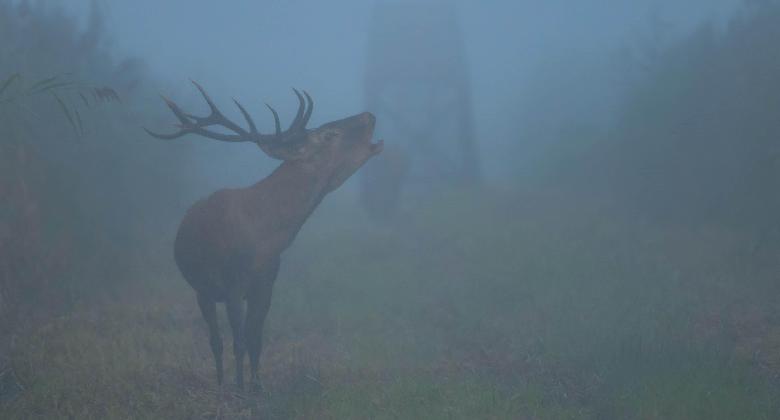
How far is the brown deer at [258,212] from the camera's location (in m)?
5.63

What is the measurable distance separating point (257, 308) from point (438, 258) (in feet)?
21.2

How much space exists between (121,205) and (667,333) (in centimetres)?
861

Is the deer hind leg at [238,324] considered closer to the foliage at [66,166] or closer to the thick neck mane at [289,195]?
the thick neck mane at [289,195]

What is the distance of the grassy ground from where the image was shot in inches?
216

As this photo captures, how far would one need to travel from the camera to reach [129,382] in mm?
5949

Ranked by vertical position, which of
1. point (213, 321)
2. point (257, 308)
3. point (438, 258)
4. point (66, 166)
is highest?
point (66, 166)

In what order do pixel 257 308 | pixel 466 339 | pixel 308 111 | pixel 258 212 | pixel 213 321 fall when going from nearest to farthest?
pixel 308 111
pixel 258 212
pixel 257 308
pixel 213 321
pixel 466 339

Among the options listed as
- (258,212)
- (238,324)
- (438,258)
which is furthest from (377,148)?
(438,258)

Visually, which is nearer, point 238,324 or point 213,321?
point 238,324

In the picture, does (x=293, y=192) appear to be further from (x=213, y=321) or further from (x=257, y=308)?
(x=213, y=321)

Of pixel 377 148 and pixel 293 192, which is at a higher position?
pixel 377 148

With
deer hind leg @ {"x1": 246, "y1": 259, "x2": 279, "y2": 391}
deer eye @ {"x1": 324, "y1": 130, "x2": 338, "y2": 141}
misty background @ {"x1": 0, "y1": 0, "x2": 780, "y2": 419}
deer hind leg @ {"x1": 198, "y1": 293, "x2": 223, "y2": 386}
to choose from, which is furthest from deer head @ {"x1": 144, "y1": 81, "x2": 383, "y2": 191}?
misty background @ {"x1": 0, "y1": 0, "x2": 780, "y2": 419}

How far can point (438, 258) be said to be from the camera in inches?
472

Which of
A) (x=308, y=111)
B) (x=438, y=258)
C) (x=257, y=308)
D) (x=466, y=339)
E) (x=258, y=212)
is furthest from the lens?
(x=438, y=258)
